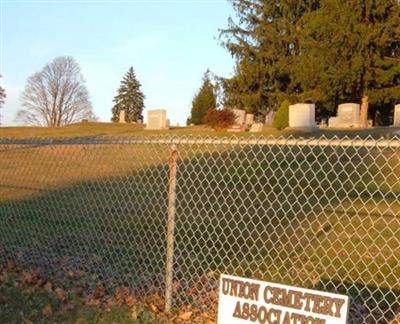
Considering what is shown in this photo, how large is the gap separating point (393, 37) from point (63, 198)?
29.9m

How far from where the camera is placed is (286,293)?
3418 mm

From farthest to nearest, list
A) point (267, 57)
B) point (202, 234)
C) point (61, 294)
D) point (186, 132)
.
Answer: point (267, 57) < point (186, 132) < point (202, 234) < point (61, 294)

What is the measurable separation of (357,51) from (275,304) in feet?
105

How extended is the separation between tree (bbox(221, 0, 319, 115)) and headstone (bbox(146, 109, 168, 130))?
8.83 metres

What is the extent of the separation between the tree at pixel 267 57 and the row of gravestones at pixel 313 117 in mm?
9114

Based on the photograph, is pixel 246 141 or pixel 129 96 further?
pixel 129 96

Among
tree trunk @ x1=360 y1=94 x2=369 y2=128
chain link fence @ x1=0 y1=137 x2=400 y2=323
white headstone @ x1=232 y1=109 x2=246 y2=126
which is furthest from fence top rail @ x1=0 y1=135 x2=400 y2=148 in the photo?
tree trunk @ x1=360 y1=94 x2=369 y2=128

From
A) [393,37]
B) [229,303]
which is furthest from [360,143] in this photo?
[393,37]

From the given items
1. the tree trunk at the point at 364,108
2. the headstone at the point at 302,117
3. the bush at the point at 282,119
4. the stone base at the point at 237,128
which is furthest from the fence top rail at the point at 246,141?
the tree trunk at the point at 364,108

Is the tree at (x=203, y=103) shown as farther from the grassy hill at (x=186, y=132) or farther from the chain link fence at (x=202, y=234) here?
the chain link fence at (x=202, y=234)

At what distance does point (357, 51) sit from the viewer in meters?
33.3

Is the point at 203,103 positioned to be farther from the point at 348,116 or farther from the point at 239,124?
the point at 239,124

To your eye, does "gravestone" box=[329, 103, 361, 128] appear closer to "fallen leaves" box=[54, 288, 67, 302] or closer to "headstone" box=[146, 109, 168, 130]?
"headstone" box=[146, 109, 168, 130]

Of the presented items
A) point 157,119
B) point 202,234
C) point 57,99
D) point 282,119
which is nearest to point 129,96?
point 57,99
